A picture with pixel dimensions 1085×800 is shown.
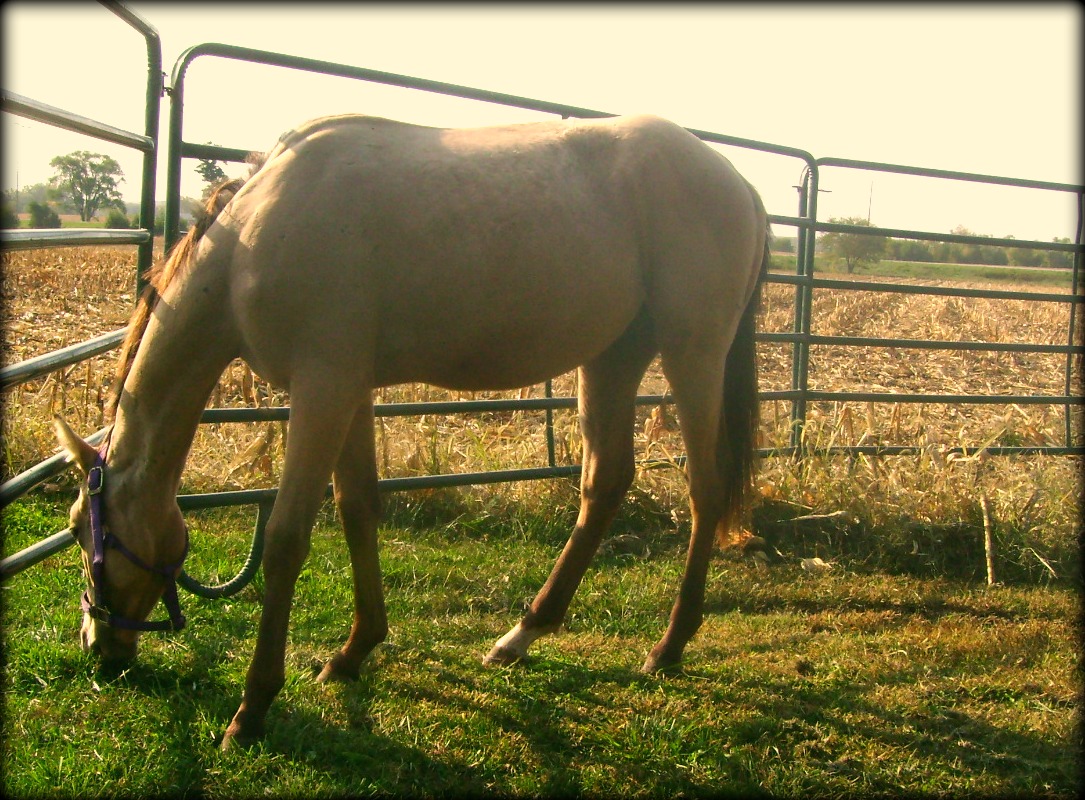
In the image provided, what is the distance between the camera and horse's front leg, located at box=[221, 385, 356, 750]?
2.62m

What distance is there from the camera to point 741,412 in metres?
3.85

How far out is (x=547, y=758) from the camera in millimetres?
2619

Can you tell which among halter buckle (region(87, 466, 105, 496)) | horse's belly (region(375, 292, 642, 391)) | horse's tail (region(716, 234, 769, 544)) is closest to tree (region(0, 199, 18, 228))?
halter buckle (region(87, 466, 105, 496))

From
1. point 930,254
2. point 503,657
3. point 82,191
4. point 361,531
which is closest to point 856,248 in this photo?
point 930,254

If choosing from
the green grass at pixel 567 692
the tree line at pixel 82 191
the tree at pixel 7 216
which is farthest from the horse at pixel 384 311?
the tree line at pixel 82 191

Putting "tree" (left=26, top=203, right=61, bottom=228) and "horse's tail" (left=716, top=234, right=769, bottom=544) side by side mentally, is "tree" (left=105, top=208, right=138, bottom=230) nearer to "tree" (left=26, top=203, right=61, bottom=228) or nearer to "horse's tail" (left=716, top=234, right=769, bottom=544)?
"tree" (left=26, top=203, right=61, bottom=228)

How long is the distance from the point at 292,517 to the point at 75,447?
2.43 feet

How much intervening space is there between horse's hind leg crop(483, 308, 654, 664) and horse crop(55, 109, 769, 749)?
2 centimetres

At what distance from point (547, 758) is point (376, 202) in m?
1.83

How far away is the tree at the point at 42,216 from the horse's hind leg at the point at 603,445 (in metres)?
2.49

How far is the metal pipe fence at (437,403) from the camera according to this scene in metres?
2.82

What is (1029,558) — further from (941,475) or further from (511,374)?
(511,374)

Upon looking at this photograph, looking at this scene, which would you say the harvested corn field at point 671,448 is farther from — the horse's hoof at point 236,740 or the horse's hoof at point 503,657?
the horse's hoof at point 236,740

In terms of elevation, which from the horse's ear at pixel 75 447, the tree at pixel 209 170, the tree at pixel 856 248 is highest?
the tree at pixel 209 170
